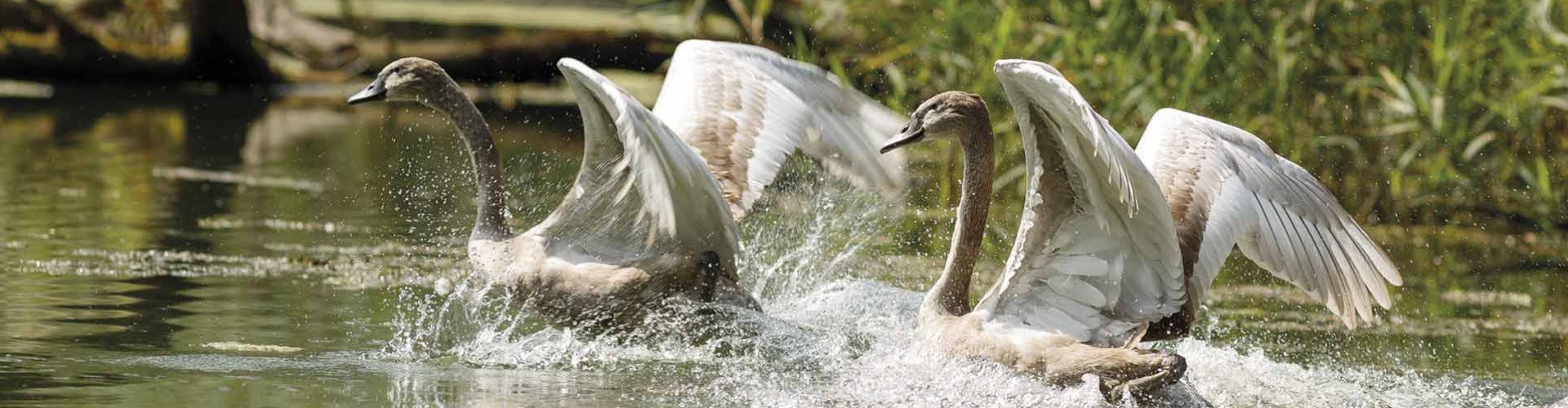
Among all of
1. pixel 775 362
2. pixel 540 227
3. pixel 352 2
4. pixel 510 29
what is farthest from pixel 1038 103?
pixel 352 2

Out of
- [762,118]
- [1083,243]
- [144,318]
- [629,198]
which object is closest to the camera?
[1083,243]

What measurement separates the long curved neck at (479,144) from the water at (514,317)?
0.40m

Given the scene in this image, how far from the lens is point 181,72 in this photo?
1942 cm

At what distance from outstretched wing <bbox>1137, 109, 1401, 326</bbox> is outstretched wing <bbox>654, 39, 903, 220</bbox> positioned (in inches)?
64.9

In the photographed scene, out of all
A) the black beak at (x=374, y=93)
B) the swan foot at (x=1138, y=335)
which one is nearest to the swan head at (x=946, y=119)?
the swan foot at (x=1138, y=335)

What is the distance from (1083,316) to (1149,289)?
0.69ft

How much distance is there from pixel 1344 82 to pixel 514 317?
233 inches

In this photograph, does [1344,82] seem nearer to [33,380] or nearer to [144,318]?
[144,318]

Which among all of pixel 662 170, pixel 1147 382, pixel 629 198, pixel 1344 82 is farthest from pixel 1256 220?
pixel 1344 82

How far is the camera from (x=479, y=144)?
7.91 m

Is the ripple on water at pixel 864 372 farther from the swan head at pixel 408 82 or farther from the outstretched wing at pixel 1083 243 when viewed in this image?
the swan head at pixel 408 82

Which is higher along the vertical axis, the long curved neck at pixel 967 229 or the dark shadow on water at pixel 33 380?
the long curved neck at pixel 967 229

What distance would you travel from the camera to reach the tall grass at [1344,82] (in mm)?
11422

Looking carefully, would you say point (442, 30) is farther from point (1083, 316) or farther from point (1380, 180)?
Result: point (1083, 316)
